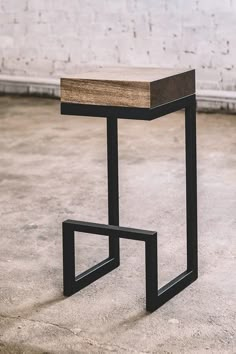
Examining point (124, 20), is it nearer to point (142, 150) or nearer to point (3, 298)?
point (142, 150)

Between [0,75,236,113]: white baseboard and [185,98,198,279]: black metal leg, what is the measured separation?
13.1ft

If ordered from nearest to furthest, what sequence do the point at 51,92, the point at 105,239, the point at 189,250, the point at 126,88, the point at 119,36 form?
the point at 126,88 → the point at 189,250 → the point at 105,239 → the point at 119,36 → the point at 51,92

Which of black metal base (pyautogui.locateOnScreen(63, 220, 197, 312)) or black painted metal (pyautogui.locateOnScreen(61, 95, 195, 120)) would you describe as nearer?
black painted metal (pyautogui.locateOnScreen(61, 95, 195, 120))

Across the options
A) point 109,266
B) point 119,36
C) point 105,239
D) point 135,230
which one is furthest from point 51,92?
point 135,230

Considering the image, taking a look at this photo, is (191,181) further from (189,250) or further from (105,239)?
(105,239)

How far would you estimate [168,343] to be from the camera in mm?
2789

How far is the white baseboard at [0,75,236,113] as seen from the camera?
23.5 feet

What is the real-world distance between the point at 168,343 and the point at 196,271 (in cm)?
60

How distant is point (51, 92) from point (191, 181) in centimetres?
508

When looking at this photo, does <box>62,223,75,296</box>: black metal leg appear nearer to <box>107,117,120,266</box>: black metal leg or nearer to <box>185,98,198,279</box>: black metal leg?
<box>107,117,120,266</box>: black metal leg

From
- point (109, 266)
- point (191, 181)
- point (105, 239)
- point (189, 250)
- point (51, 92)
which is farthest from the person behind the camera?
point (51, 92)

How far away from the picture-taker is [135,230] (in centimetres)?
304

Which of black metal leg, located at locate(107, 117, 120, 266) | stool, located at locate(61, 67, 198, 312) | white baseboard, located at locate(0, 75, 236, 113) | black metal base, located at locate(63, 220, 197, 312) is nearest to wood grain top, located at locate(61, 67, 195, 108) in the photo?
stool, located at locate(61, 67, 198, 312)

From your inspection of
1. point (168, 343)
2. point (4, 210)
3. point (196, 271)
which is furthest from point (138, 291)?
point (4, 210)
